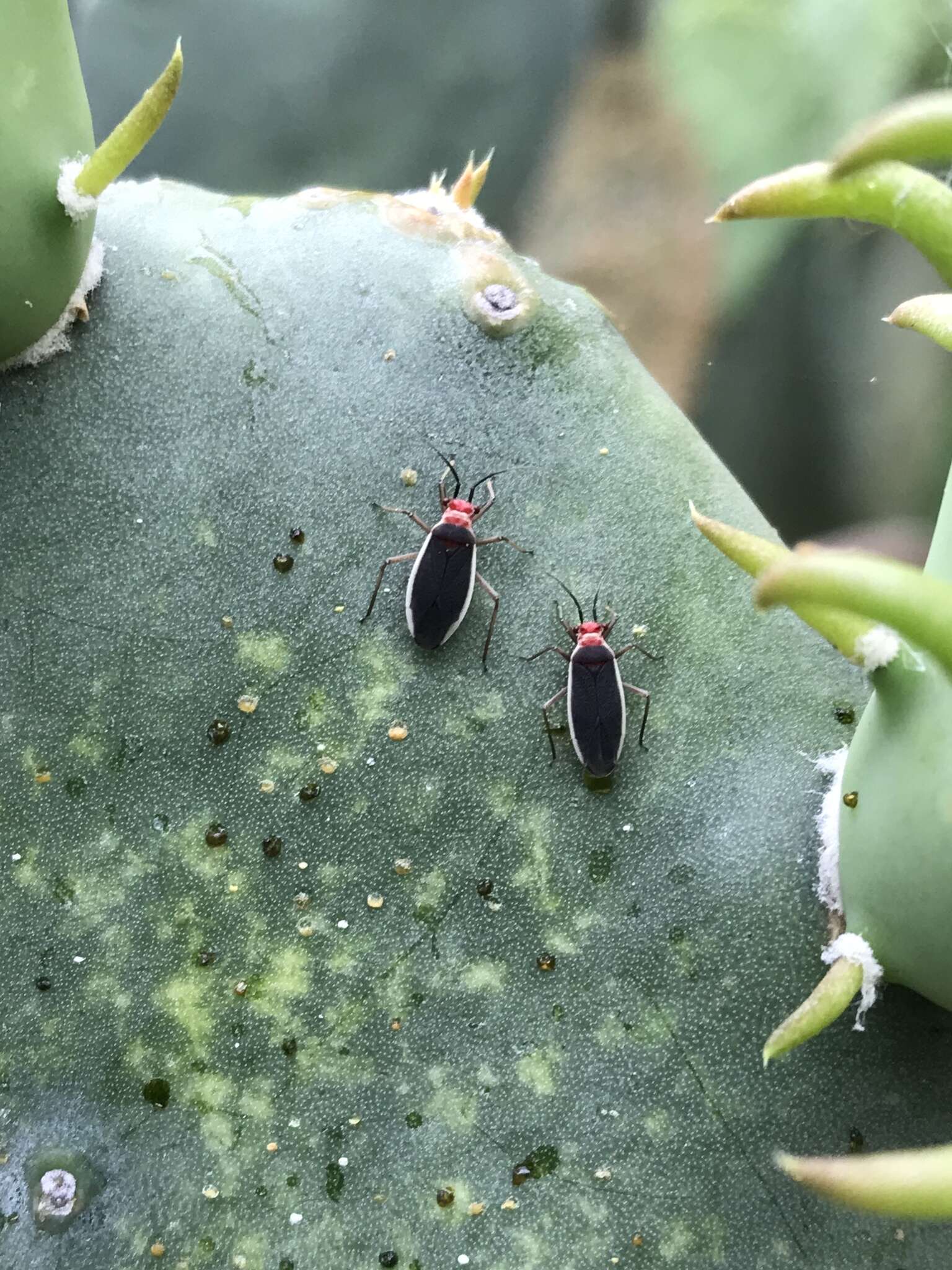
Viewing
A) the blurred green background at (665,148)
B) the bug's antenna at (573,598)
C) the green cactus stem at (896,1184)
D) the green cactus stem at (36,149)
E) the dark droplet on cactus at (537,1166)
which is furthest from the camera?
the blurred green background at (665,148)

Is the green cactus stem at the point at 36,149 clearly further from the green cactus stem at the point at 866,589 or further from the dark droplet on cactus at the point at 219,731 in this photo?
the green cactus stem at the point at 866,589

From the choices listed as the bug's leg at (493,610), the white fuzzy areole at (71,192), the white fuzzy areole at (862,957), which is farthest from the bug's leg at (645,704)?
the white fuzzy areole at (71,192)

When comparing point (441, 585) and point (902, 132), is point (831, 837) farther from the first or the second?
point (902, 132)

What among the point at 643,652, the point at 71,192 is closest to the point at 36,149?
the point at 71,192

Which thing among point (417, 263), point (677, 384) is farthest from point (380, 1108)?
point (677, 384)

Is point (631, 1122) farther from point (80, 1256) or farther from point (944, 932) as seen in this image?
point (80, 1256)

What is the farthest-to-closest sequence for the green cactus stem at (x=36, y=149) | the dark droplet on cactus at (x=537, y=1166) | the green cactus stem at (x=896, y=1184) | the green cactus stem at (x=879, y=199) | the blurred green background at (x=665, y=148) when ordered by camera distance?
the blurred green background at (x=665, y=148) < the dark droplet on cactus at (x=537, y=1166) < the green cactus stem at (x=36, y=149) < the green cactus stem at (x=879, y=199) < the green cactus stem at (x=896, y=1184)

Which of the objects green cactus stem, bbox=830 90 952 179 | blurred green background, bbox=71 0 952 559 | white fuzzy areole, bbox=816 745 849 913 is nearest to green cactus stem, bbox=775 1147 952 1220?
white fuzzy areole, bbox=816 745 849 913

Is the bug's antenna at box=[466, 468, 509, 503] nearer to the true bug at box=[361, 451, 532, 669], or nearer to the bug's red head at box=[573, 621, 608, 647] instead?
the true bug at box=[361, 451, 532, 669]
